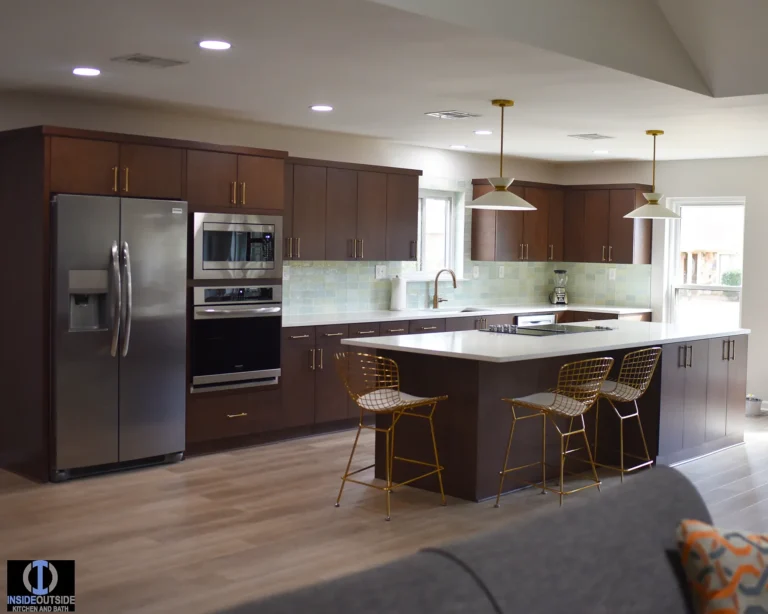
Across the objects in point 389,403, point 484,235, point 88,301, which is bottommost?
point 389,403

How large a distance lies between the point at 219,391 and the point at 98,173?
5.59 feet

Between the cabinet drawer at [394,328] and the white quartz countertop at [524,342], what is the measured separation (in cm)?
140

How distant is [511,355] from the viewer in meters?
4.88

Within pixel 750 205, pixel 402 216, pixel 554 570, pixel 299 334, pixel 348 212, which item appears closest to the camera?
pixel 554 570

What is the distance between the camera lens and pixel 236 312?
6297mm

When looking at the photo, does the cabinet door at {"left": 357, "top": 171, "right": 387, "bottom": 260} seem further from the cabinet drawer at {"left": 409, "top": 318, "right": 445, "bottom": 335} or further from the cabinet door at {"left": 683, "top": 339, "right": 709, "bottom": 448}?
the cabinet door at {"left": 683, "top": 339, "right": 709, "bottom": 448}

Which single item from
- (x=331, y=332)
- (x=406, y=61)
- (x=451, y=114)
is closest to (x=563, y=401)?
(x=406, y=61)

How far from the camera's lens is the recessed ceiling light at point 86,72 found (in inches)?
195

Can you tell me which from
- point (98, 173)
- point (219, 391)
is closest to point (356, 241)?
point (219, 391)

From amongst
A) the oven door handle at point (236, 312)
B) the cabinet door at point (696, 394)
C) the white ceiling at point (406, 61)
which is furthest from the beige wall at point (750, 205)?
the oven door handle at point (236, 312)

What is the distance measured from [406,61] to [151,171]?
209 centimetres

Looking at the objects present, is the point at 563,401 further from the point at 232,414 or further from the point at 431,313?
the point at 431,313

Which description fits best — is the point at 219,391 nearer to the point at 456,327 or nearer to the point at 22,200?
the point at 22,200

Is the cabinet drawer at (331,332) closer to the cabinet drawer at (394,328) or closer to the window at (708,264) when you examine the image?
the cabinet drawer at (394,328)
